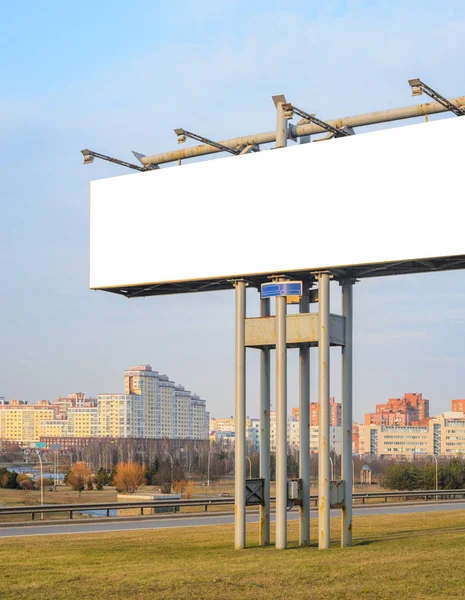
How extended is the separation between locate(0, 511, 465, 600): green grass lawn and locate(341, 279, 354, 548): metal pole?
0.60 metres

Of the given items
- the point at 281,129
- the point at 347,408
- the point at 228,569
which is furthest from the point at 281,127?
the point at 228,569

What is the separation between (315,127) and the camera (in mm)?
20266

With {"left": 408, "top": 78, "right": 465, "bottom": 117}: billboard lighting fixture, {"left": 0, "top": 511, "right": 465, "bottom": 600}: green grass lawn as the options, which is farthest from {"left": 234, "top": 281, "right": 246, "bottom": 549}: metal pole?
{"left": 408, "top": 78, "right": 465, "bottom": 117}: billboard lighting fixture

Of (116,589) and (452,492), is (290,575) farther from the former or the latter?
(452,492)

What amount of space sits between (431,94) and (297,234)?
12.3ft

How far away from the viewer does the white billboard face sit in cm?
1805

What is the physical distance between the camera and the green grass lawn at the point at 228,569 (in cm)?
1381

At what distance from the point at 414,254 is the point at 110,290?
291 inches

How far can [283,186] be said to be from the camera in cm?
1973

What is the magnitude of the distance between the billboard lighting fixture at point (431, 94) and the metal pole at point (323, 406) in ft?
13.0

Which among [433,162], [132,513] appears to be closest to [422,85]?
[433,162]

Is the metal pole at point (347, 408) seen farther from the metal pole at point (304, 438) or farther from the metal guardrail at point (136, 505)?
the metal guardrail at point (136, 505)

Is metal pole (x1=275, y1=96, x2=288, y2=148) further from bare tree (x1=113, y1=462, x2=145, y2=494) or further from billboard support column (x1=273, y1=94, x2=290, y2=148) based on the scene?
bare tree (x1=113, y1=462, x2=145, y2=494)

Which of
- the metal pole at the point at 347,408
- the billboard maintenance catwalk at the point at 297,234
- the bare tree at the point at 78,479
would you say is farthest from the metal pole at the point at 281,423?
the bare tree at the point at 78,479
